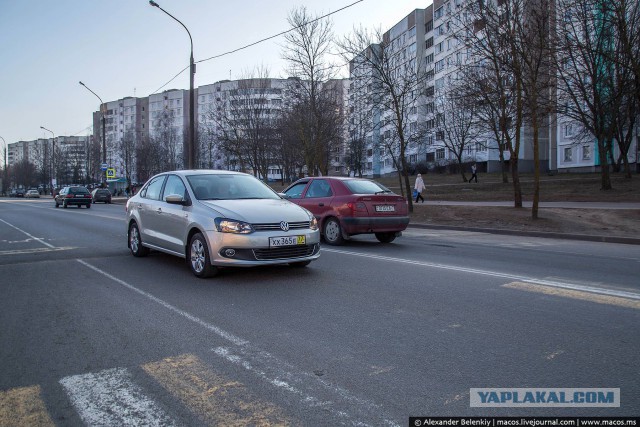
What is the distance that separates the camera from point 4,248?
447 inches

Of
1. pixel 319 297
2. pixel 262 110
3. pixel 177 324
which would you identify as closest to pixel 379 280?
pixel 319 297

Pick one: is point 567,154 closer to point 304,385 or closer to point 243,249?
point 243,249

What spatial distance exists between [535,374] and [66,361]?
358cm

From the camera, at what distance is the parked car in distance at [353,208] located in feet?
36.6

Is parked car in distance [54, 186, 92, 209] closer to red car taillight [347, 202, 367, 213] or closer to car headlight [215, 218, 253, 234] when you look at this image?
red car taillight [347, 202, 367, 213]

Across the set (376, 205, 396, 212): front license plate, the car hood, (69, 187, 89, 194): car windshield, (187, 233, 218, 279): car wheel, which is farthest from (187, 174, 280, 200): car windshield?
(69, 187, 89, 194): car windshield

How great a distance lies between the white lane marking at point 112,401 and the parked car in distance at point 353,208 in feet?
25.5

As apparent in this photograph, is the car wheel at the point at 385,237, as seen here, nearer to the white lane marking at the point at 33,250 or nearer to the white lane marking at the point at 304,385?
the white lane marking at the point at 33,250

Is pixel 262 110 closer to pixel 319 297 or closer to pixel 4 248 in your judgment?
pixel 4 248

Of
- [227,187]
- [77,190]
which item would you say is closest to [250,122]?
[77,190]

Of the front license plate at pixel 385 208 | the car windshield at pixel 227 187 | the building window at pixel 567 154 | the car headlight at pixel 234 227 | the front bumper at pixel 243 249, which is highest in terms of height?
the building window at pixel 567 154

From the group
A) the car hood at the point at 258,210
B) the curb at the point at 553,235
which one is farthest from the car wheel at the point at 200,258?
the curb at the point at 553,235

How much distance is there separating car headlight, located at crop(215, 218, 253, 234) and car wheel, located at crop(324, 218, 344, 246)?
15.6 ft

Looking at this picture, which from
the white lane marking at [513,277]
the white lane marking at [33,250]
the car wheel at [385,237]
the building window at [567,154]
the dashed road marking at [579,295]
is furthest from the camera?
the building window at [567,154]
